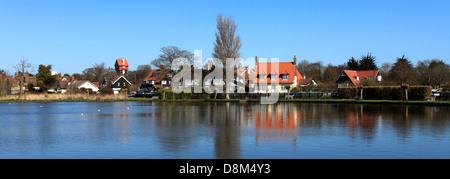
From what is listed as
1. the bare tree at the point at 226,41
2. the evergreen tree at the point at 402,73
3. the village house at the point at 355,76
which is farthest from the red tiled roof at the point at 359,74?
the bare tree at the point at 226,41

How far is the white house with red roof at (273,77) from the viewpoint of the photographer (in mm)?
75812

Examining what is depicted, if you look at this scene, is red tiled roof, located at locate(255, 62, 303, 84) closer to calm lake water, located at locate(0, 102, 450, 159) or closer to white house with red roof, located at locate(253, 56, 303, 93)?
→ white house with red roof, located at locate(253, 56, 303, 93)

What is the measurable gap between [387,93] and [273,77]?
3442 centimetres

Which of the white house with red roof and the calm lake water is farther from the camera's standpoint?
the white house with red roof

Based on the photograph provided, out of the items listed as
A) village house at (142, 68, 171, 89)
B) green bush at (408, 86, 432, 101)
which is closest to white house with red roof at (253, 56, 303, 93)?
village house at (142, 68, 171, 89)

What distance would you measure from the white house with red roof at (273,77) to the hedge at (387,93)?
2711 centimetres

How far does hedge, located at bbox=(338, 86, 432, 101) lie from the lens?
130 feet

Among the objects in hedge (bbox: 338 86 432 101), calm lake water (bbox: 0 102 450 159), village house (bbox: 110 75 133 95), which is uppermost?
village house (bbox: 110 75 133 95)

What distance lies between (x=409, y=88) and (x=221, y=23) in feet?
101

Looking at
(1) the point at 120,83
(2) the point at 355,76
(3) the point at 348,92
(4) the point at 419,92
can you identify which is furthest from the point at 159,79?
(4) the point at 419,92

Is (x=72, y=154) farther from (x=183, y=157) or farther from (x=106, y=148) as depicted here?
(x=183, y=157)

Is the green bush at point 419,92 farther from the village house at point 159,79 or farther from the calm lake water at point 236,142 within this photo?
the village house at point 159,79

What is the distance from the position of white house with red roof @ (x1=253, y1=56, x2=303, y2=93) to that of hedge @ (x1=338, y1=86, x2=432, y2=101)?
2711 cm
